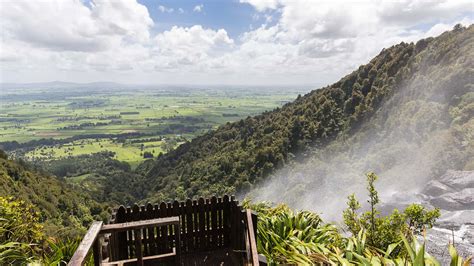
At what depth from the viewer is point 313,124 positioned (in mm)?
61625

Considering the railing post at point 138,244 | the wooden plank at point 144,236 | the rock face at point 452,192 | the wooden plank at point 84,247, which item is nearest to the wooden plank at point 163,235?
the wooden plank at point 144,236

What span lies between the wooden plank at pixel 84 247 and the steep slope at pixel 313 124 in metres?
44.3

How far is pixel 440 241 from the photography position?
51.6 ft

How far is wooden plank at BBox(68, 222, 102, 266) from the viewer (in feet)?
8.96

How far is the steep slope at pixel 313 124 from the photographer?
52.5m

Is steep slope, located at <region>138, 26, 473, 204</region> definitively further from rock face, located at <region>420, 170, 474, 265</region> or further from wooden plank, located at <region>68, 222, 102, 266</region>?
wooden plank, located at <region>68, 222, 102, 266</region>

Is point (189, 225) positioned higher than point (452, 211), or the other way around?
point (189, 225)

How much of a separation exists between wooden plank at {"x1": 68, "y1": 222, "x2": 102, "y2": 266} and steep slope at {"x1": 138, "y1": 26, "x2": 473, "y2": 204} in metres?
44.3

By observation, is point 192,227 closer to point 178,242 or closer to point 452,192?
point 178,242

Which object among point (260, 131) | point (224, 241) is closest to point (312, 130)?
point (260, 131)

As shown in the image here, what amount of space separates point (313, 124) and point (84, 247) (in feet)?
198

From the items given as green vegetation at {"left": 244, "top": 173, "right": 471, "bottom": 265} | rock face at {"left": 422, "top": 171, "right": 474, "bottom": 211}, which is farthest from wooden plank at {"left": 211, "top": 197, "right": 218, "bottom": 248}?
rock face at {"left": 422, "top": 171, "right": 474, "bottom": 211}

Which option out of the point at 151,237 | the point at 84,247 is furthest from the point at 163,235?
the point at 84,247

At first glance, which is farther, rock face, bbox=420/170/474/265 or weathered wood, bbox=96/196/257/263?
rock face, bbox=420/170/474/265
